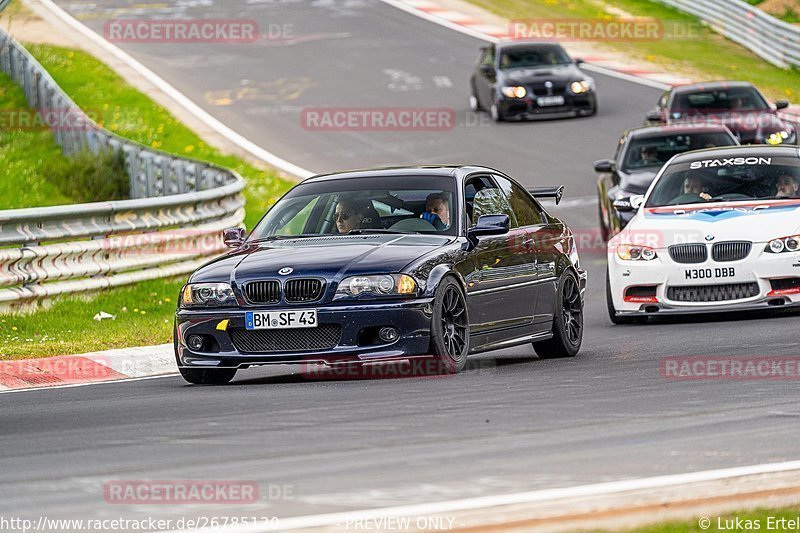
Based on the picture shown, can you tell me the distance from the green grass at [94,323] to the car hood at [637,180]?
5.86m

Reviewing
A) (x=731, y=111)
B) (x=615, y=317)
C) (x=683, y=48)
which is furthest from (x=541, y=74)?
(x=615, y=317)

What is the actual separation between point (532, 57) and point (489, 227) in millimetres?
21409

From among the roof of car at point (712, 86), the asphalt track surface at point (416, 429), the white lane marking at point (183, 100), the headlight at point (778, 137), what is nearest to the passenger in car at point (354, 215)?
the asphalt track surface at point (416, 429)

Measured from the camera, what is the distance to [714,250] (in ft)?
45.2

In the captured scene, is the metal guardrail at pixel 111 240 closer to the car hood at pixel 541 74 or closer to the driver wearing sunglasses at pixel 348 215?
the driver wearing sunglasses at pixel 348 215

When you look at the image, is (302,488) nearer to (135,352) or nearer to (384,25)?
(135,352)

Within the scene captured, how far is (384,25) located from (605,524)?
37.3 m

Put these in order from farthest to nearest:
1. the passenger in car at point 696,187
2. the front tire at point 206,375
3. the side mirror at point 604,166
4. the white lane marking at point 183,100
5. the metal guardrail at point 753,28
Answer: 1. the metal guardrail at point 753,28
2. the white lane marking at point 183,100
3. the side mirror at point 604,166
4. the passenger in car at point 696,187
5. the front tire at point 206,375

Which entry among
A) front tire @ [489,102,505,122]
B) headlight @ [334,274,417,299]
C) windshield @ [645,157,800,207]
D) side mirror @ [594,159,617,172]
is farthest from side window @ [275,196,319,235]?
front tire @ [489,102,505,122]

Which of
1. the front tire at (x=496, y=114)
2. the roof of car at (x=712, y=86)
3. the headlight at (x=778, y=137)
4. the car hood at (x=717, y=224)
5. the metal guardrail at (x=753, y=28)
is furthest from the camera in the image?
the metal guardrail at (x=753, y=28)

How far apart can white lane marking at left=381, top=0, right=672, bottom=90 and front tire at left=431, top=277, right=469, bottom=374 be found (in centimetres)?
2480

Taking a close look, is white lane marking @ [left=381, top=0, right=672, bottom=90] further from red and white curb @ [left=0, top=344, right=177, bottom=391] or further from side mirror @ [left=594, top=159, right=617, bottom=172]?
red and white curb @ [left=0, top=344, right=177, bottom=391]

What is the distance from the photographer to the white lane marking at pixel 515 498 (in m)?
5.63

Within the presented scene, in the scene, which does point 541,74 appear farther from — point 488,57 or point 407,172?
point 407,172
